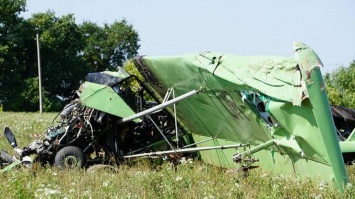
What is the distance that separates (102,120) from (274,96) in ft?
13.2

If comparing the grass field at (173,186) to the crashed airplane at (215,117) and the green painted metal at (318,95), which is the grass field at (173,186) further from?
the green painted metal at (318,95)

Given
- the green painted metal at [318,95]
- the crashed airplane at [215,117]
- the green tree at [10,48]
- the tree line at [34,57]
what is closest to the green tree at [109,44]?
the tree line at [34,57]

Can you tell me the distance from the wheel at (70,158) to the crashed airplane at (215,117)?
0.6 inches

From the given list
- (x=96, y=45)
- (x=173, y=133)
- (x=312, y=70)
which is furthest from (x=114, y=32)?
(x=312, y=70)

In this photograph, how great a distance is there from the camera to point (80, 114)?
32.2ft

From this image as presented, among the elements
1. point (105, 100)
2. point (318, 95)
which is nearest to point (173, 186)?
point (318, 95)

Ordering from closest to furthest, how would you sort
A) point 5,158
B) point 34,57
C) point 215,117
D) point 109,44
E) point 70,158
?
point 215,117 < point 70,158 < point 5,158 < point 34,57 < point 109,44

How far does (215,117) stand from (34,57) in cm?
5794

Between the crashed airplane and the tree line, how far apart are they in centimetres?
4784

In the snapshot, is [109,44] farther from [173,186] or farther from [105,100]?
[173,186]

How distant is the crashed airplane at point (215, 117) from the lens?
6.22 metres

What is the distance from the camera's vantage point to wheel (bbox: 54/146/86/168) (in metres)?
9.48

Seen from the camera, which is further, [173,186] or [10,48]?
[10,48]

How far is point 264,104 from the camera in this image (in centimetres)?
713
